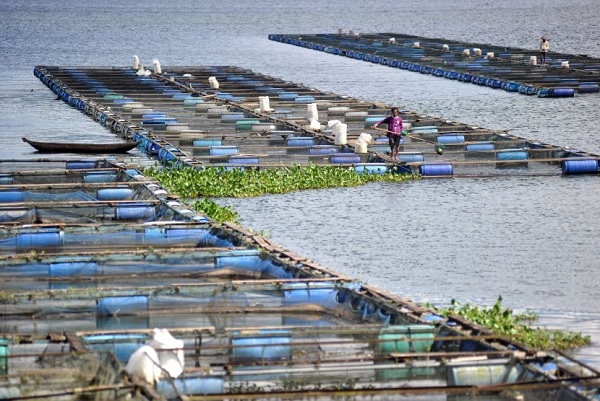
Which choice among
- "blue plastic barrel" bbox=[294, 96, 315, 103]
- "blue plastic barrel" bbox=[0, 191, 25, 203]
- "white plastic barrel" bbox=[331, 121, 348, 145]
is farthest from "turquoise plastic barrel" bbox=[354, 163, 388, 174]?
"blue plastic barrel" bbox=[294, 96, 315, 103]

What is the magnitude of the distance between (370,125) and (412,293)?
19756 millimetres

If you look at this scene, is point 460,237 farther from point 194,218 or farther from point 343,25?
point 343,25

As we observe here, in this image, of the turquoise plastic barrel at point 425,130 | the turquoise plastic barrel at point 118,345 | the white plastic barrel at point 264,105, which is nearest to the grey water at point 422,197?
the turquoise plastic barrel at point 425,130

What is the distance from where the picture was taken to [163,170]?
3209cm

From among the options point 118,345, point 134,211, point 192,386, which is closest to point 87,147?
point 134,211

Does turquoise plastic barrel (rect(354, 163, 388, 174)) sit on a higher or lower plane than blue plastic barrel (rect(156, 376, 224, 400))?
lower

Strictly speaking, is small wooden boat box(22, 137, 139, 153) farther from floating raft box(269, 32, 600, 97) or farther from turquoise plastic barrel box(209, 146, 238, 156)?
floating raft box(269, 32, 600, 97)

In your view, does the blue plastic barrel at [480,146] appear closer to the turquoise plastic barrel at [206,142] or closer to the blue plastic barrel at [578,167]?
the blue plastic barrel at [578,167]

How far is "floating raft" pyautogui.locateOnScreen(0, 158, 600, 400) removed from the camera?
14.7 metres

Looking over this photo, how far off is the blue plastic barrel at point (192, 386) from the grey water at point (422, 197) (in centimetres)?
573

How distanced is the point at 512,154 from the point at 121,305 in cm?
1867

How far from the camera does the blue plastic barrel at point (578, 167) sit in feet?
112

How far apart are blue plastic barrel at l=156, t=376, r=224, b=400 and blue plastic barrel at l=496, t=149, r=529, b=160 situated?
2138 centimetres

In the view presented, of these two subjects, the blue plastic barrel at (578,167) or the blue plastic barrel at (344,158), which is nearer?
the blue plastic barrel at (344,158)
